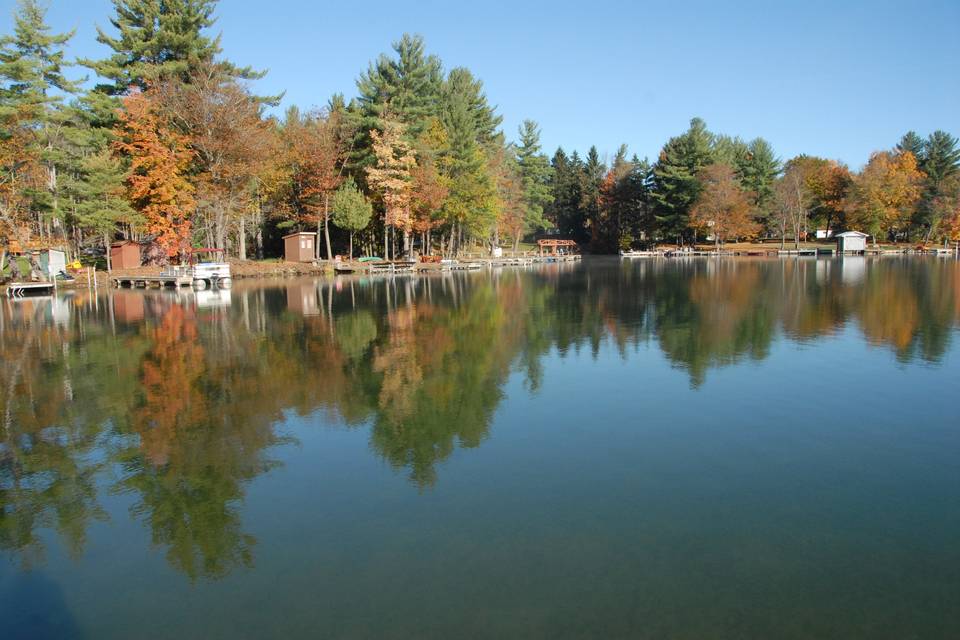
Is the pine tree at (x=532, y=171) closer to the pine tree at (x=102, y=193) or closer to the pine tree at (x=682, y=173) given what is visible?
the pine tree at (x=682, y=173)

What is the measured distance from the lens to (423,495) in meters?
7.38

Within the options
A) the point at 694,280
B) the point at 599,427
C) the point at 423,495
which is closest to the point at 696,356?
the point at 599,427

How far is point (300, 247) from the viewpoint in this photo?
160 feet

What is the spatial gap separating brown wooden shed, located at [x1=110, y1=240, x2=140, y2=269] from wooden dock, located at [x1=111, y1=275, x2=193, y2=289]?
3127 mm

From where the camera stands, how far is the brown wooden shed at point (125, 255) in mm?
41938

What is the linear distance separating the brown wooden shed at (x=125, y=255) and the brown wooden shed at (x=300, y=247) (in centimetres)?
1018

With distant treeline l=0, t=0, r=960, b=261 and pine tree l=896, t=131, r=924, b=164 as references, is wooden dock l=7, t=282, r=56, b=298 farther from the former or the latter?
pine tree l=896, t=131, r=924, b=164

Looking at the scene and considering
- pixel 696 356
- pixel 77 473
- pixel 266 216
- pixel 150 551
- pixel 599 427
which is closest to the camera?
pixel 150 551

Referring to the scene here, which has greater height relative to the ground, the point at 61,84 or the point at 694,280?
the point at 61,84

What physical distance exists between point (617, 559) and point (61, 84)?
4579 cm

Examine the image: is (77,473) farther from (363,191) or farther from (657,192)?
(657,192)

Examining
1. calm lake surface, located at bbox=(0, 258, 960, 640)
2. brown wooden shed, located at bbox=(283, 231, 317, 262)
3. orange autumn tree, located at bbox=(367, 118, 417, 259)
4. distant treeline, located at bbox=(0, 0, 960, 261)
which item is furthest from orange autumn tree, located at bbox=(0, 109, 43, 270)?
calm lake surface, located at bbox=(0, 258, 960, 640)

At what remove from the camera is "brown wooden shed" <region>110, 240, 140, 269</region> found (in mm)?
41938

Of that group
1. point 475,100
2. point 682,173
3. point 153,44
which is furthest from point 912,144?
point 153,44
